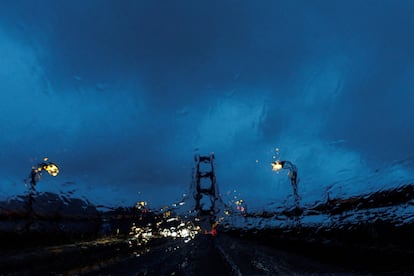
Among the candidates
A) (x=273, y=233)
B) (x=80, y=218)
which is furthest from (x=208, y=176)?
(x=80, y=218)

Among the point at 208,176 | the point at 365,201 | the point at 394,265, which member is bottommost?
the point at 394,265

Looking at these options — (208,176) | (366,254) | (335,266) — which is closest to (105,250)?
(335,266)

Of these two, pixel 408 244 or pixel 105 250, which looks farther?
pixel 105 250

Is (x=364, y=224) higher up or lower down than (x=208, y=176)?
lower down

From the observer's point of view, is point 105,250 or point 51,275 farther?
point 105,250

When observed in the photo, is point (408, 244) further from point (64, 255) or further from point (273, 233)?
point (273, 233)

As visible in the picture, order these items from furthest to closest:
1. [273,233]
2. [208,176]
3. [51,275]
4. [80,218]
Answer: [208,176], [273,233], [80,218], [51,275]

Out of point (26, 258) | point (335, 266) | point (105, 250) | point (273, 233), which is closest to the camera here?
point (26, 258)

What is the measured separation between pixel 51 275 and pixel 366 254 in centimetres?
604

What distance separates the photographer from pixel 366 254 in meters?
6.68

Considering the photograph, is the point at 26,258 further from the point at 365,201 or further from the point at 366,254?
the point at 365,201

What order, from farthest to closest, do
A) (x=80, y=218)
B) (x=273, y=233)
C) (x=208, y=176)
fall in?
(x=208, y=176) < (x=273, y=233) < (x=80, y=218)

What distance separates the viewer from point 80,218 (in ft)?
38.0

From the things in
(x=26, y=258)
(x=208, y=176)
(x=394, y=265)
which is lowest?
(x=394, y=265)
